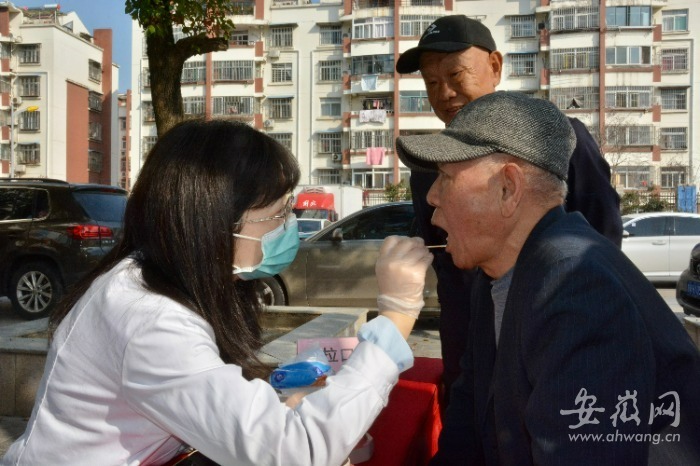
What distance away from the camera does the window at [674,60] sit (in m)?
37.7

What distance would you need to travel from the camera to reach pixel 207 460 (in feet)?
5.09

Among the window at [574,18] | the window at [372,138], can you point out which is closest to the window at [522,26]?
the window at [574,18]

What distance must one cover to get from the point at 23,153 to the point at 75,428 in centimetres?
4536

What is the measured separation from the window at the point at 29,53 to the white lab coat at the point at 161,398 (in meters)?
45.6

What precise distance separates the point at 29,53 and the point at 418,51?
4510 cm

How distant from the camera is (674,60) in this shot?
124ft

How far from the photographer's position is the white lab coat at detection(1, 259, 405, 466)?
133 cm

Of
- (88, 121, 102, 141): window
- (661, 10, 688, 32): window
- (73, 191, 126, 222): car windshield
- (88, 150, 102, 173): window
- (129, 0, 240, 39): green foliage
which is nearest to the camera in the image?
(129, 0, 240, 39): green foliage

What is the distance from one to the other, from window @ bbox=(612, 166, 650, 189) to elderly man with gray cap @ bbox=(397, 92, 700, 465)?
125 ft

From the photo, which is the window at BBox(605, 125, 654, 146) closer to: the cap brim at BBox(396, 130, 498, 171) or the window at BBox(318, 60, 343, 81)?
the window at BBox(318, 60, 343, 81)

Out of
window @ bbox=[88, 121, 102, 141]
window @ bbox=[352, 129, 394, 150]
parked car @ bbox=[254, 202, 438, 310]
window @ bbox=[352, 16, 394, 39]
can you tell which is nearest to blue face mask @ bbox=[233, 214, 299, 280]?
parked car @ bbox=[254, 202, 438, 310]

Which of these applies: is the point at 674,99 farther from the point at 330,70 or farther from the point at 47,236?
the point at 47,236

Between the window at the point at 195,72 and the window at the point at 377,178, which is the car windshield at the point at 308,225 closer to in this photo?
the window at the point at 377,178

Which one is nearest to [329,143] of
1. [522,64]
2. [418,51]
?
[522,64]
